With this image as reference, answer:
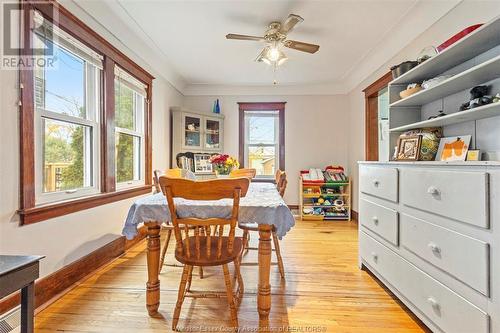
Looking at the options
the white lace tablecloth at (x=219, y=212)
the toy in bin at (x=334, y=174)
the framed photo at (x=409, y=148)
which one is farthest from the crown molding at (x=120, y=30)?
the toy in bin at (x=334, y=174)

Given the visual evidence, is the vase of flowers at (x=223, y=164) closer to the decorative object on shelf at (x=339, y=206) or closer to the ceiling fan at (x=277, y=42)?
the ceiling fan at (x=277, y=42)

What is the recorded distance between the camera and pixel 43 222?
1.76m

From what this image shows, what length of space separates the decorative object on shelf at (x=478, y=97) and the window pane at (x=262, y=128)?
143 inches

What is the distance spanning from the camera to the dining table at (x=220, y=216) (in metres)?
1.49

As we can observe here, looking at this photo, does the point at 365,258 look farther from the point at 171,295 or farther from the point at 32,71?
the point at 32,71

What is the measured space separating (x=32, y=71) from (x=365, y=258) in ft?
9.71

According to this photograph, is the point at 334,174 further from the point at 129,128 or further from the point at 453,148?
the point at 129,128

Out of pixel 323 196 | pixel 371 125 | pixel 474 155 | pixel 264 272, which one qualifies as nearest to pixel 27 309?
pixel 264 272

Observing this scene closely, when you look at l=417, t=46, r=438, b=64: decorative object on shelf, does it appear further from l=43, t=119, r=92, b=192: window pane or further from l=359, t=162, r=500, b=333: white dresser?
l=43, t=119, r=92, b=192: window pane

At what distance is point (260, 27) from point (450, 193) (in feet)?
7.91

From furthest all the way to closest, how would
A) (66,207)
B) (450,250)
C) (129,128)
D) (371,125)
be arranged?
(371,125)
(129,128)
(66,207)
(450,250)

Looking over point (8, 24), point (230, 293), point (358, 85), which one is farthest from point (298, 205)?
point (8, 24)

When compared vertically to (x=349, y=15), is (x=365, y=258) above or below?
below

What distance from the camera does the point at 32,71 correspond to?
1.68 m
